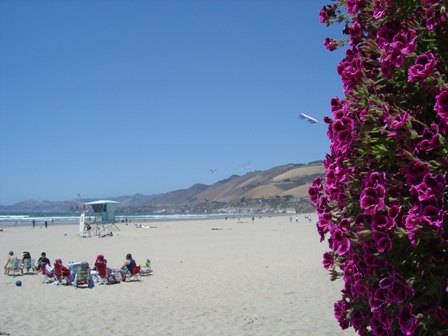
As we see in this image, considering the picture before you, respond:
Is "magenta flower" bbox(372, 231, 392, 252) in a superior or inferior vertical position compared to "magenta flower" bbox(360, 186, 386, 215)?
inferior

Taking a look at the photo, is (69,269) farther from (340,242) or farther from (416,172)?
(416,172)

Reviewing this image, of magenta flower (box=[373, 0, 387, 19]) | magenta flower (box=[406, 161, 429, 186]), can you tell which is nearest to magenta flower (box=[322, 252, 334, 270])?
magenta flower (box=[406, 161, 429, 186])

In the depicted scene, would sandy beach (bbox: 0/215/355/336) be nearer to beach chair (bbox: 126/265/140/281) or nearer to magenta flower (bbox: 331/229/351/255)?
beach chair (bbox: 126/265/140/281)

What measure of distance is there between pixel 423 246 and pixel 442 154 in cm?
50

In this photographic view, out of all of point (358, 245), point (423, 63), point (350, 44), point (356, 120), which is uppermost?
point (350, 44)

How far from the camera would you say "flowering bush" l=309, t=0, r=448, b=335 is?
2172 millimetres

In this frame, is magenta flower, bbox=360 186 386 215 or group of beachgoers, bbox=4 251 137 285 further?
group of beachgoers, bbox=4 251 137 285

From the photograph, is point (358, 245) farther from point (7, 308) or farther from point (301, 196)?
point (301, 196)

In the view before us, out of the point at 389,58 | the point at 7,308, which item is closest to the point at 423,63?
the point at 389,58

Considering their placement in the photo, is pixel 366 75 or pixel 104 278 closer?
pixel 366 75

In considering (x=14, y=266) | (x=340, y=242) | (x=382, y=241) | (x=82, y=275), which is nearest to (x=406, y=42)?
(x=382, y=241)

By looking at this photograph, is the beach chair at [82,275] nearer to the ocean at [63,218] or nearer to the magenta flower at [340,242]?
the magenta flower at [340,242]

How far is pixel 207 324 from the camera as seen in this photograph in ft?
26.5

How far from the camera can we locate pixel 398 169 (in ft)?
8.32
